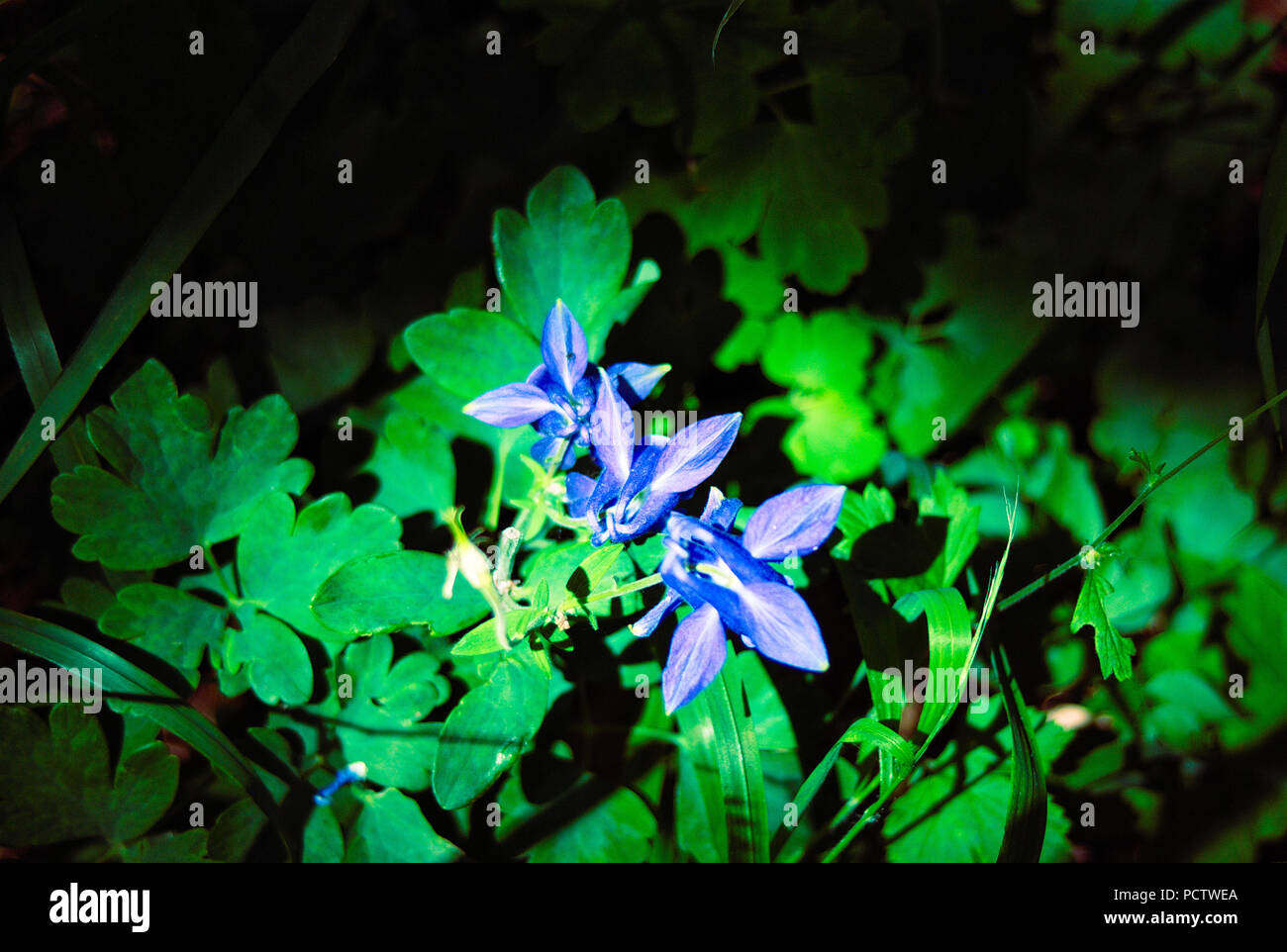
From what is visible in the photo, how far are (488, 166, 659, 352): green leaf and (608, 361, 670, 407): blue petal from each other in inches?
8.1

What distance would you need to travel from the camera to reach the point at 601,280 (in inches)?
61.1

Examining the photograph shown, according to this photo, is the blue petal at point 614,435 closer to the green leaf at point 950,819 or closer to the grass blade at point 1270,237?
the green leaf at point 950,819

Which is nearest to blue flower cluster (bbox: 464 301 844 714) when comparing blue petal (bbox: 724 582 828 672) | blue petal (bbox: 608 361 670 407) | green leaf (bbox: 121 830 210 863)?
blue petal (bbox: 724 582 828 672)

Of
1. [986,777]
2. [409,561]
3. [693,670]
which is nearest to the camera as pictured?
[693,670]

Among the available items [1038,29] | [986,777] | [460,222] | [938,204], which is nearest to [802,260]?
[938,204]

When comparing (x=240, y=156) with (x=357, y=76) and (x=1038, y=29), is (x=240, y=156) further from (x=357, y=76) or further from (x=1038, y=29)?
(x=1038, y=29)

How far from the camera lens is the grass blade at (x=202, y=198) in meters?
1.57

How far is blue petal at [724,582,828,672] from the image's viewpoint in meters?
1.05

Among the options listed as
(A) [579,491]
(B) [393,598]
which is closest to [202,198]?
(B) [393,598]

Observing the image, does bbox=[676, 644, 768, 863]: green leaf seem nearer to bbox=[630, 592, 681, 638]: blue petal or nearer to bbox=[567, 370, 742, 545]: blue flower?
bbox=[630, 592, 681, 638]: blue petal

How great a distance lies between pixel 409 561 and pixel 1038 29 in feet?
6.40

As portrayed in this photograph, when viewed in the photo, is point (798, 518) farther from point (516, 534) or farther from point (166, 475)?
point (166, 475)

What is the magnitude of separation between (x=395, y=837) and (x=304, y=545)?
0.55 meters

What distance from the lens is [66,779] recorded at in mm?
1506
